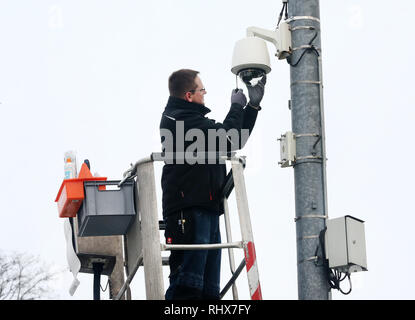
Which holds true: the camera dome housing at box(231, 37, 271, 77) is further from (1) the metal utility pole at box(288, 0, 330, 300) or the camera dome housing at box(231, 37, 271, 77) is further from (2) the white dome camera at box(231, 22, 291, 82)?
(1) the metal utility pole at box(288, 0, 330, 300)

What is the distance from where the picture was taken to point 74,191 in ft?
28.3

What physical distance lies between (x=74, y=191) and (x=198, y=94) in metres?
1.26

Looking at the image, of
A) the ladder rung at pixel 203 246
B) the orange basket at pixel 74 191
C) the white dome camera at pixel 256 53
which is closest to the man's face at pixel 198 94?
the white dome camera at pixel 256 53

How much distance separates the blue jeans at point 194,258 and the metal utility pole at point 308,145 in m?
0.89

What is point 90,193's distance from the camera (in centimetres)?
861

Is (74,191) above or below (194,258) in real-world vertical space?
above

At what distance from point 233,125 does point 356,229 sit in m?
1.36

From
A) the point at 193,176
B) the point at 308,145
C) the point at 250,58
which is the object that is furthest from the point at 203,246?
the point at 250,58

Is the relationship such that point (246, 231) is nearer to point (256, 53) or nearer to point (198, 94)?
point (198, 94)

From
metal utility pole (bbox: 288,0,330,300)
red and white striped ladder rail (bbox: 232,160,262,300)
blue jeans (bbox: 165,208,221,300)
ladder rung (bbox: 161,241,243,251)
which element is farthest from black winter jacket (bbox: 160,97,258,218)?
metal utility pole (bbox: 288,0,330,300)

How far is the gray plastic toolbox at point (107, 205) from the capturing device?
854 cm

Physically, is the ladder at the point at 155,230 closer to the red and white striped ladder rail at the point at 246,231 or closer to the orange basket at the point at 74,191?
the red and white striped ladder rail at the point at 246,231
